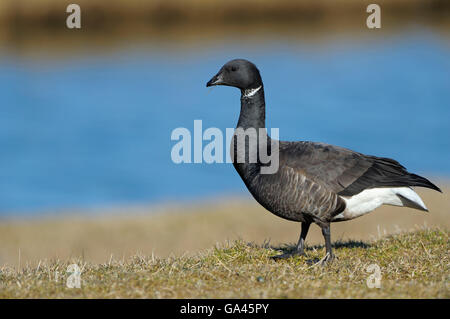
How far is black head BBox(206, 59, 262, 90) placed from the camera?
7.78 meters

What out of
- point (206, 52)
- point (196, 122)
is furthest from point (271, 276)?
point (206, 52)

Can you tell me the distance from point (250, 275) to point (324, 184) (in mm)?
1568

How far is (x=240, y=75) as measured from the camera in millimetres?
7781

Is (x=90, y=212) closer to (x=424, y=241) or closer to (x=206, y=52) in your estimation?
(x=424, y=241)

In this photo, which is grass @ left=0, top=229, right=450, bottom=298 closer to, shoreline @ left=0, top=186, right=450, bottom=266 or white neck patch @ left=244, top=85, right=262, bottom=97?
white neck patch @ left=244, top=85, right=262, bottom=97

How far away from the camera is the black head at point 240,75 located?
7.78 m

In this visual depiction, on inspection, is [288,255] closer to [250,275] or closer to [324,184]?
[324,184]

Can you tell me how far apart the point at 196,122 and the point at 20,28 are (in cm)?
1865

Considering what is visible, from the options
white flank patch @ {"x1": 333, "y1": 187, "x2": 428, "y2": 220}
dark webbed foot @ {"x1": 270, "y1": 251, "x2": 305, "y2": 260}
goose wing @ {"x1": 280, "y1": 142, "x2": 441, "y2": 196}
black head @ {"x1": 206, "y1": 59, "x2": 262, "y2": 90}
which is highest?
black head @ {"x1": 206, "y1": 59, "x2": 262, "y2": 90}

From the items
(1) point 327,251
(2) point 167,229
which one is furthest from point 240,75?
(2) point 167,229

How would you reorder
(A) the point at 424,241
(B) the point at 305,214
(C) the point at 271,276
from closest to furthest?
(C) the point at 271,276 → (B) the point at 305,214 → (A) the point at 424,241

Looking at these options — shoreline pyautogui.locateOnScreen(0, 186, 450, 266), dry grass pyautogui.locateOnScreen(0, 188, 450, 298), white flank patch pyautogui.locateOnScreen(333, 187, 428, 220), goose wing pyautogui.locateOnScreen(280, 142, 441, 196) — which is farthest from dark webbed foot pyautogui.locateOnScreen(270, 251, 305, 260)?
shoreline pyautogui.locateOnScreen(0, 186, 450, 266)

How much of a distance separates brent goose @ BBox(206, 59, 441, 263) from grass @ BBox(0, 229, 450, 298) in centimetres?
49

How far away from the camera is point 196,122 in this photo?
2539 centimetres
